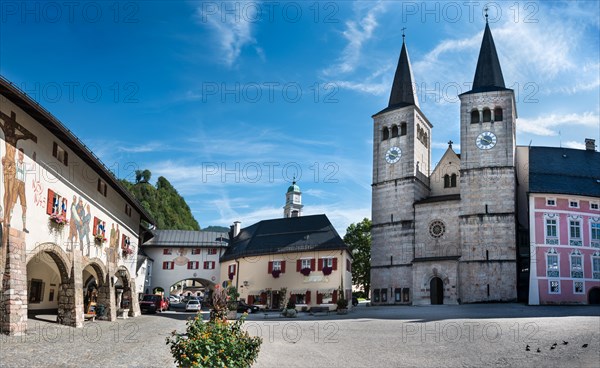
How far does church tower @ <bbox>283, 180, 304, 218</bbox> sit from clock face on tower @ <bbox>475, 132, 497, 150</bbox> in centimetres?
3616

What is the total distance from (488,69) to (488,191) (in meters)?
13.5

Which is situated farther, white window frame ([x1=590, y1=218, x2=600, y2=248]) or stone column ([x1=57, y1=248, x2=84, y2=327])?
white window frame ([x1=590, y1=218, x2=600, y2=248])

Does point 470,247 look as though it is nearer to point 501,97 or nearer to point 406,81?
point 501,97

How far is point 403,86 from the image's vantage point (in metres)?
66.9

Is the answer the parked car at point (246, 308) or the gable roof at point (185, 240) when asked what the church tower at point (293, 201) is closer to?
the gable roof at point (185, 240)

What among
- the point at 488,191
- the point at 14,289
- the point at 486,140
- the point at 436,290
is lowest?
the point at 436,290

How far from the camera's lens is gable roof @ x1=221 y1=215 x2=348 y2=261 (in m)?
57.8

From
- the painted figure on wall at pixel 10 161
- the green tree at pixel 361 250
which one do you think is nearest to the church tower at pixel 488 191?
the green tree at pixel 361 250

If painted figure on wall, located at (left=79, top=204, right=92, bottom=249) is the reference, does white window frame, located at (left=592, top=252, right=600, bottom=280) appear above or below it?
below

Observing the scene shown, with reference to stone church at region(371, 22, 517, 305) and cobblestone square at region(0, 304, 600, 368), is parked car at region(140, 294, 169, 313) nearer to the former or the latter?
cobblestone square at region(0, 304, 600, 368)

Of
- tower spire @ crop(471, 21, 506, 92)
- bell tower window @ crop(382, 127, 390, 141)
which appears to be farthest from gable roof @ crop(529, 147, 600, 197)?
bell tower window @ crop(382, 127, 390, 141)

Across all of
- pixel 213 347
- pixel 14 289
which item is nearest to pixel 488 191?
pixel 14 289

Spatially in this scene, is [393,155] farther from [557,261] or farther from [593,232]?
[593,232]

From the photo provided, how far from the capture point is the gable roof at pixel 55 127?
20.4m
